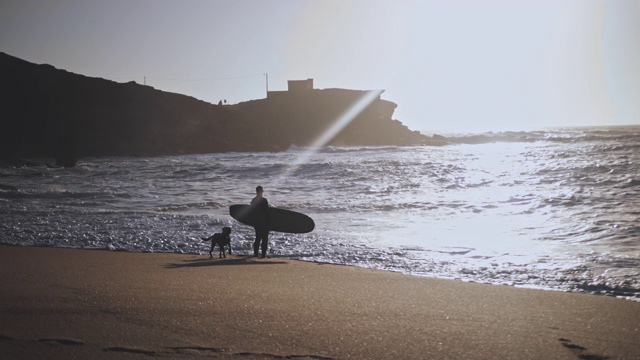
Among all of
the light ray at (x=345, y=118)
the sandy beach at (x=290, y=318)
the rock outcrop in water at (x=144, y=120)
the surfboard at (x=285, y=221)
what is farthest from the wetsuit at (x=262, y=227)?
the light ray at (x=345, y=118)

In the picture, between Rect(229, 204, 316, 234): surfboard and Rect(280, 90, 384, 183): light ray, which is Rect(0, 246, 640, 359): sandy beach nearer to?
Rect(229, 204, 316, 234): surfboard

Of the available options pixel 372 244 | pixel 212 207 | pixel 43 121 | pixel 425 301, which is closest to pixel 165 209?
pixel 212 207

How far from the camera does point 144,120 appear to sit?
92000mm

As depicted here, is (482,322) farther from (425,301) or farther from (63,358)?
(63,358)

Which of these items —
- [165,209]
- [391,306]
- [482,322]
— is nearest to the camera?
[482,322]

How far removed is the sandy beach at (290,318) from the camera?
3.66 meters

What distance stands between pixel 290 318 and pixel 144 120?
9316 centimetres

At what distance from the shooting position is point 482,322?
4.57 metres

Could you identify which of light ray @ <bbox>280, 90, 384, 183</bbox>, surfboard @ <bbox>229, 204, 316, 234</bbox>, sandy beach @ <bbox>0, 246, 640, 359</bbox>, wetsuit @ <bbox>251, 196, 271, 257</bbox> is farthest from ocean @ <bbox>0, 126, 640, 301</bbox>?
light ray @ <bbox>280, 90, 384, 183</bbox>

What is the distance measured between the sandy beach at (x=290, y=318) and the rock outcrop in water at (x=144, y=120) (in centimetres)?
7095

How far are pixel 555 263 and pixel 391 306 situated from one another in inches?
172

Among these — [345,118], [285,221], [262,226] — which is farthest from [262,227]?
[345,118]

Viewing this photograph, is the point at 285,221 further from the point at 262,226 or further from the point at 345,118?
the point at 345,118

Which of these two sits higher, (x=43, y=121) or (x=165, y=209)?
(x=43, y=121)
